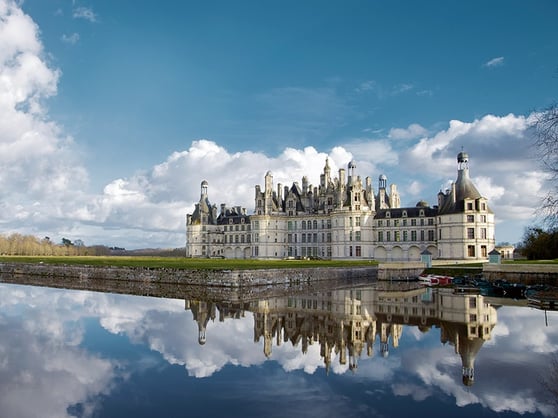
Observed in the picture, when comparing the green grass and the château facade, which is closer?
the green grass

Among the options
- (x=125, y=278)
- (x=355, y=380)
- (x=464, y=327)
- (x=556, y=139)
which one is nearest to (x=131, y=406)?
(x=355, y=380)

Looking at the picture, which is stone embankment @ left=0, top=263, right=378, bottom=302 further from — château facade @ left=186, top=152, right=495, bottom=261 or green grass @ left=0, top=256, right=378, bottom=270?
château facade @ left=186, top=152, right=495, bottom=261

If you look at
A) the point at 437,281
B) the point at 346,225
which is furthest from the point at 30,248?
the point at 437,281

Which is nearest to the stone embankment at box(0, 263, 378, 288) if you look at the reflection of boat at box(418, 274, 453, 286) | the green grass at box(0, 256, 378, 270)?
the green grass at box(0, 256, 378, 270)

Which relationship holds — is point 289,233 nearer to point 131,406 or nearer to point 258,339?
point 258,339

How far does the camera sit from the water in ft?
26.3

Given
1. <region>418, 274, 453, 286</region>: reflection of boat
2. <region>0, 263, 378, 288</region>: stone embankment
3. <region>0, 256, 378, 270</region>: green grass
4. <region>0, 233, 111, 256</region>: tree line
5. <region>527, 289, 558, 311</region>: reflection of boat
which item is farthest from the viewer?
<region>0, 233, 111, 256</region>: tree line

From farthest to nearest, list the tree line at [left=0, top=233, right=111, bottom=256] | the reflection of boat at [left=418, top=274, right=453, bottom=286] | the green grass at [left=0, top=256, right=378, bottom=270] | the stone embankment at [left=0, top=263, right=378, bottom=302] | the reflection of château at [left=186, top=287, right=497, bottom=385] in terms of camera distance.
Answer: the tree line at [left=0, top=233, right=111, bottom=256]
the reflection of boat at [left=418, top=274, right=453, bottom=286]
the green grass at [left=0, top=256, right=378, bottom=270]
the stone embankment at [left=0, top=263, right=378, bottom=302]
the reflection of château at [left=186, top=287, right=497, bottom=385]

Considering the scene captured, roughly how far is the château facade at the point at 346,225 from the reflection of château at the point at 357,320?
31807mm

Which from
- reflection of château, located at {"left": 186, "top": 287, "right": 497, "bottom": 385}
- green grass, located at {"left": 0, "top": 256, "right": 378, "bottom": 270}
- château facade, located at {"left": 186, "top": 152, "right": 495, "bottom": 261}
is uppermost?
château facade, located at {"left": 186, "top": 152, "right": 495, "bottom": 261}

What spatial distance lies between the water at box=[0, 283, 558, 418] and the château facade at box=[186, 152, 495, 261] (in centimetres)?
3721

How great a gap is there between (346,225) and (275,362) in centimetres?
5216

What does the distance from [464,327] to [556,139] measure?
645cm

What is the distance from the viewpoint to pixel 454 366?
10500 millimetres
